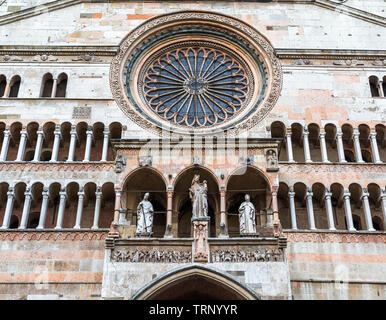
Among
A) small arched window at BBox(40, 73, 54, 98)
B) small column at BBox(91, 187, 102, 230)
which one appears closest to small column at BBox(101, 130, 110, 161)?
small column at BBox(91, 187, 102, 230)

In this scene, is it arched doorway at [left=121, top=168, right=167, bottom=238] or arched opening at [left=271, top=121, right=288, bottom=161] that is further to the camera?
arched opening at [left=271, top=121, right=288, bottom=161]

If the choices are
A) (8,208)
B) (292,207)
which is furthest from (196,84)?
(8,208)

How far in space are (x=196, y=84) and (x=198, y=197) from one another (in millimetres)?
6378

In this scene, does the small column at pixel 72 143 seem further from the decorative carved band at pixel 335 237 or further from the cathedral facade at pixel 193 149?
the decorative carved band at pixel 335 237

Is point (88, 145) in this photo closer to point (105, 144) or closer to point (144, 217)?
point (105, 144)

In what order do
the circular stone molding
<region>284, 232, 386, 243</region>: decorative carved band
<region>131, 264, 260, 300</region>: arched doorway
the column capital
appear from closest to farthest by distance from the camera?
<region>131, 264, 260, 300</region>: arched doorway, <region>284, 232, 386, 243</region>: decorative carved band, the column capital, the circular stone molding

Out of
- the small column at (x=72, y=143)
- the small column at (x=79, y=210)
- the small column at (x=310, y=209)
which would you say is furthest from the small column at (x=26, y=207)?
the small column at (x=310, y=209)

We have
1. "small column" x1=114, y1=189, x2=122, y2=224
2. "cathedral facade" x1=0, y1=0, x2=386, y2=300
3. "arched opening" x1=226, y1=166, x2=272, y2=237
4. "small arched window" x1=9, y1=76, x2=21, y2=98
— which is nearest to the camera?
"cathedral facade" x1=0, y1=0, x2=386, y2=300

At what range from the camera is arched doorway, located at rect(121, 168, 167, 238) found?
66.4 ft

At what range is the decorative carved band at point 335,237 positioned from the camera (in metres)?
19.9

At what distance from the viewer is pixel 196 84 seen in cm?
2405

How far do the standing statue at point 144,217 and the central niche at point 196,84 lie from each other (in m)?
4.53

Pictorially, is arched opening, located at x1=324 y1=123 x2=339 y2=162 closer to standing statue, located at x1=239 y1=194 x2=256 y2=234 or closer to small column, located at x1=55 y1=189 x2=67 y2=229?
standing statue, located at x1=239 y1=194 x2=256 y2=234

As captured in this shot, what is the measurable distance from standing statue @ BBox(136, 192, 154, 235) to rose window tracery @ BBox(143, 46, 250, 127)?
458cm
